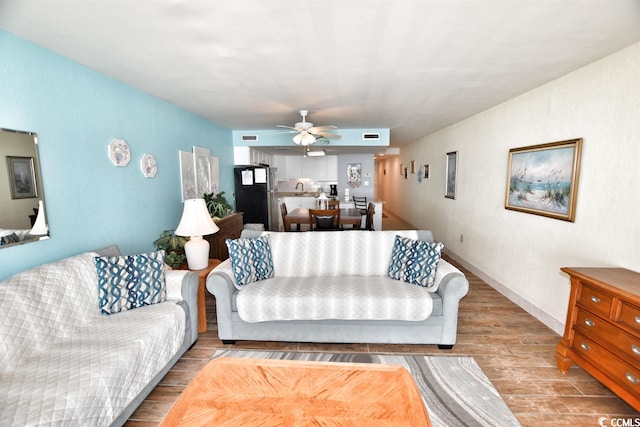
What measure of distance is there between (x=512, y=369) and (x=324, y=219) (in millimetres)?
3026

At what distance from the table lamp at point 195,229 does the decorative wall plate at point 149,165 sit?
79 cm

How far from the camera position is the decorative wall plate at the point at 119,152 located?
2599 mm

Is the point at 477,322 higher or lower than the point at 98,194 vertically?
lower

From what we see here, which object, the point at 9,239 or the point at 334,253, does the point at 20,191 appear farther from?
the point at 334,253

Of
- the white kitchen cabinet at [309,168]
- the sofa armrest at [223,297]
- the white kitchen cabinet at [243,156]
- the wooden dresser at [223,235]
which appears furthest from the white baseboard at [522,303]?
the white kitchen cabinet at [309,168]

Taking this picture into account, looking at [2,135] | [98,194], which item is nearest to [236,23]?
[2,135]

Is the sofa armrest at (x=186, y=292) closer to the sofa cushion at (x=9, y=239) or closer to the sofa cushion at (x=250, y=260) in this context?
the sofa cushion at (x=250, y=260)

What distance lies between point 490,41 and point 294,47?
134cm

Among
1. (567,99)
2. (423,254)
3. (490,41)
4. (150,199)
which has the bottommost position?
(423,254)

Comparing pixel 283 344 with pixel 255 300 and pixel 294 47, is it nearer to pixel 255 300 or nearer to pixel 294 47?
Result: pixel 255 300

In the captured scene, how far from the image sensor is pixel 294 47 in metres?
1.98

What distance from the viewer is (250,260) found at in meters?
2.59

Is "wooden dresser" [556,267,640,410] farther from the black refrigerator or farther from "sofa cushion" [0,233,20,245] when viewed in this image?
the black refrigerator

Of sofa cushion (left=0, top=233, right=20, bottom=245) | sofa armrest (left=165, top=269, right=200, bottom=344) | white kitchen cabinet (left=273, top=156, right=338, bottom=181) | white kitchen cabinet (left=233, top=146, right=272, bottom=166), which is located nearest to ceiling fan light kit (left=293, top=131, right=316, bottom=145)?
white kitchen cabinet (left=233, top=146, right=272, bottom=166)
